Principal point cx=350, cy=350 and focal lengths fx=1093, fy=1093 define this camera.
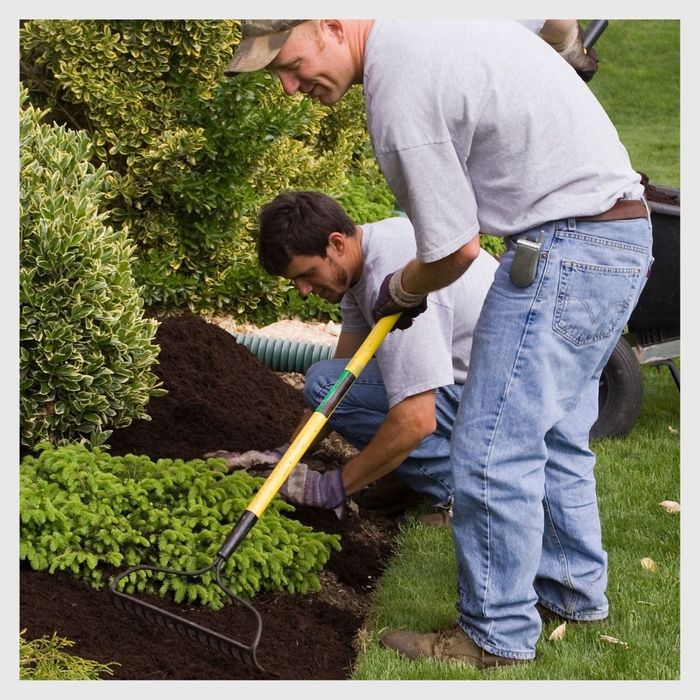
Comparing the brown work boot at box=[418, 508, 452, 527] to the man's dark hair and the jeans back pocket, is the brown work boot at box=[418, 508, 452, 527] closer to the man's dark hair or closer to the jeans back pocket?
the man's dark hair

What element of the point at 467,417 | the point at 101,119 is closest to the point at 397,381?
the point at 467,417

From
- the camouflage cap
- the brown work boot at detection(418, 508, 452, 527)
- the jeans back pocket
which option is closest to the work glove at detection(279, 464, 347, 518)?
the brown work boot at detection(418, 508, 452, 527)

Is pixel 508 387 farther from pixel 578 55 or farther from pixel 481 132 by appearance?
pixel 578 55

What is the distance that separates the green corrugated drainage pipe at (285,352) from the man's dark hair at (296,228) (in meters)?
2.09

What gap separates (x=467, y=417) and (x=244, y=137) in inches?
130

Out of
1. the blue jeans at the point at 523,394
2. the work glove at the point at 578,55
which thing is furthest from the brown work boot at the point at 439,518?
the work glove at the point at 578,55

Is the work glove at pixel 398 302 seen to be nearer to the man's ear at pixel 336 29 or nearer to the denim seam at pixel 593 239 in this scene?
the denim seam at pixel 593 239

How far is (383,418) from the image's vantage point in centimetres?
447

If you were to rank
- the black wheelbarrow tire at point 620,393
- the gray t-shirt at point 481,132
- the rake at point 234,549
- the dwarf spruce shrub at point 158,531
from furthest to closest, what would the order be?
the black wheelbarrow tire at point 620,393, the dwarf spruce shrub at point 158,531, the rake at point 234,549, the gray t-shirt at point 481,132

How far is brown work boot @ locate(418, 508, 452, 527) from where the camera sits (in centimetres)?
453

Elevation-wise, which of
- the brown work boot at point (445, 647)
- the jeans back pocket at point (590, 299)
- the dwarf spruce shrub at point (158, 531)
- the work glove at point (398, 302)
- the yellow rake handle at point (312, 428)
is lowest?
the brown work boot at point (445, 647)

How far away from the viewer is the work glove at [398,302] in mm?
3420

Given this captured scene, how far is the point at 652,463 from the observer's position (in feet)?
16.9

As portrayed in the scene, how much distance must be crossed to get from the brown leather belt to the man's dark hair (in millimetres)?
1100
